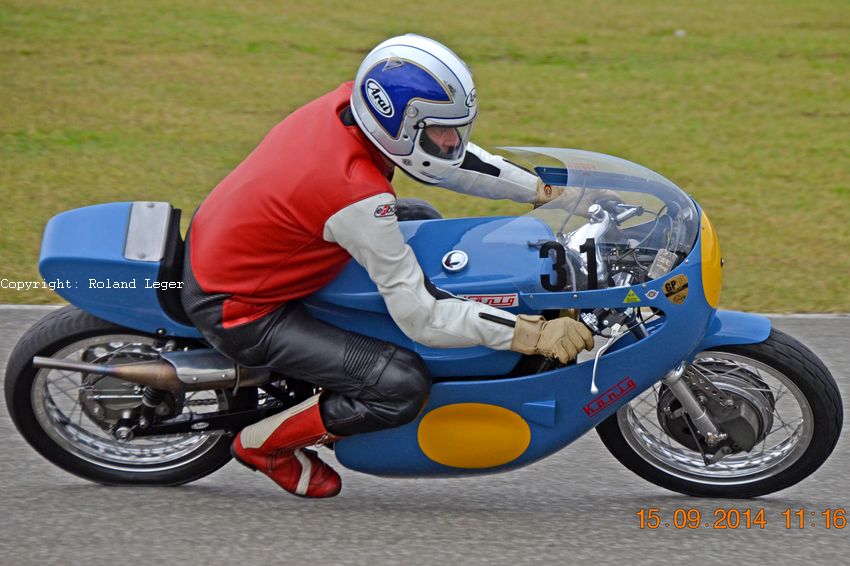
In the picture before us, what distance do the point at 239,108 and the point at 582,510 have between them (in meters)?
A: 6.64

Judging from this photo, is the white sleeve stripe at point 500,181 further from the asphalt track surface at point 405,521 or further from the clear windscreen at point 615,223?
the asphalt track surface at point 405,521

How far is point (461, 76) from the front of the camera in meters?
3.75

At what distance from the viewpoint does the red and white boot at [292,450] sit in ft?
13.5

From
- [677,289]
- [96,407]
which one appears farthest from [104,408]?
[677,289]

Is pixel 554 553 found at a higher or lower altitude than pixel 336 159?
lower

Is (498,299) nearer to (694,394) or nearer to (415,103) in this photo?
(415,103)

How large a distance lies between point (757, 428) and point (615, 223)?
0.87 meters

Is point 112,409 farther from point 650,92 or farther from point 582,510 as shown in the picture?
point 650,92

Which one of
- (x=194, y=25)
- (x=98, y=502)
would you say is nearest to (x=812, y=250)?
(x=98, y=502)

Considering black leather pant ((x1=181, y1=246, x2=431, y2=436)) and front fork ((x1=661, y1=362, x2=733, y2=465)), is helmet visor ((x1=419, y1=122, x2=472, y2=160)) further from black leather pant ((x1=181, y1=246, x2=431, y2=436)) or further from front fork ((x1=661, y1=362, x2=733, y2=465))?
front fork ((x1=661, y1=362, x2=733, y2=465))

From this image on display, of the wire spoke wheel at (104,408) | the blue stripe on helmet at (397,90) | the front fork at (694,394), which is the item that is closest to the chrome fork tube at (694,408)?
the front fork at (694,394)

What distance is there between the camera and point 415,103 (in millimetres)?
3701

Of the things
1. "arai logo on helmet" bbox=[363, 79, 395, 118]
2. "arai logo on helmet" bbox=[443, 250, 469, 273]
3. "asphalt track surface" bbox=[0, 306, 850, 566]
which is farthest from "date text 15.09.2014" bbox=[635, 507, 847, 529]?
"arai logo on helmet" bbox=[363, 79, 395, 118]

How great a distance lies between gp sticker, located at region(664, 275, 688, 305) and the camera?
12.8 feet
